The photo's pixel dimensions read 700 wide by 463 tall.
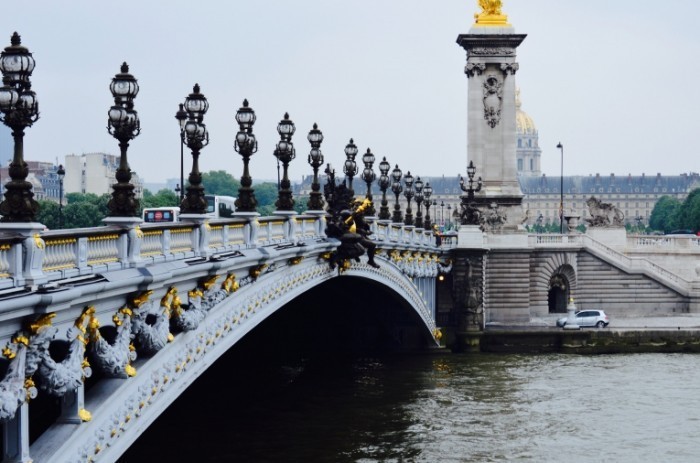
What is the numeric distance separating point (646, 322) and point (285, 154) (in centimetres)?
3814

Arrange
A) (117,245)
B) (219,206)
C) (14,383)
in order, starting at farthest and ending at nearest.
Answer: (219,206) → (117,245) → (14,383)

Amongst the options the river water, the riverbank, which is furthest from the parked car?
the river water

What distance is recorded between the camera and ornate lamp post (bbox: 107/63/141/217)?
17.3 metres

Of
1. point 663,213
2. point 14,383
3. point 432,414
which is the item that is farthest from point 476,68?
point 663,213

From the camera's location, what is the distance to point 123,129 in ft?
57.0

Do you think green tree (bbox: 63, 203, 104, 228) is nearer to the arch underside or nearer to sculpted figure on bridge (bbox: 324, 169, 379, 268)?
sculpted figure on bridge (bbox: 324, 169, 379, 268)

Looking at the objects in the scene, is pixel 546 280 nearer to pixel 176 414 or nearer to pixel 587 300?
pixel 587 300

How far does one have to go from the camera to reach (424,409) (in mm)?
40500

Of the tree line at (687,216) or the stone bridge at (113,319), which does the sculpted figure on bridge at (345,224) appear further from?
the tree line at (687,216)

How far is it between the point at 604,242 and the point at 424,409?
33.5 m

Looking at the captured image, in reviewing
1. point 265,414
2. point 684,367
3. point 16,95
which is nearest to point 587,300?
point 684,367

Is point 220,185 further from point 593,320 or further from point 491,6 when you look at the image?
point 593,320

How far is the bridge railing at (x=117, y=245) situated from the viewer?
14.2 m

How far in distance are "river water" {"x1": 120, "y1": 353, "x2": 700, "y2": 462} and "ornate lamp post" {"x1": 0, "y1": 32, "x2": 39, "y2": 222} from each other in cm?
1522
